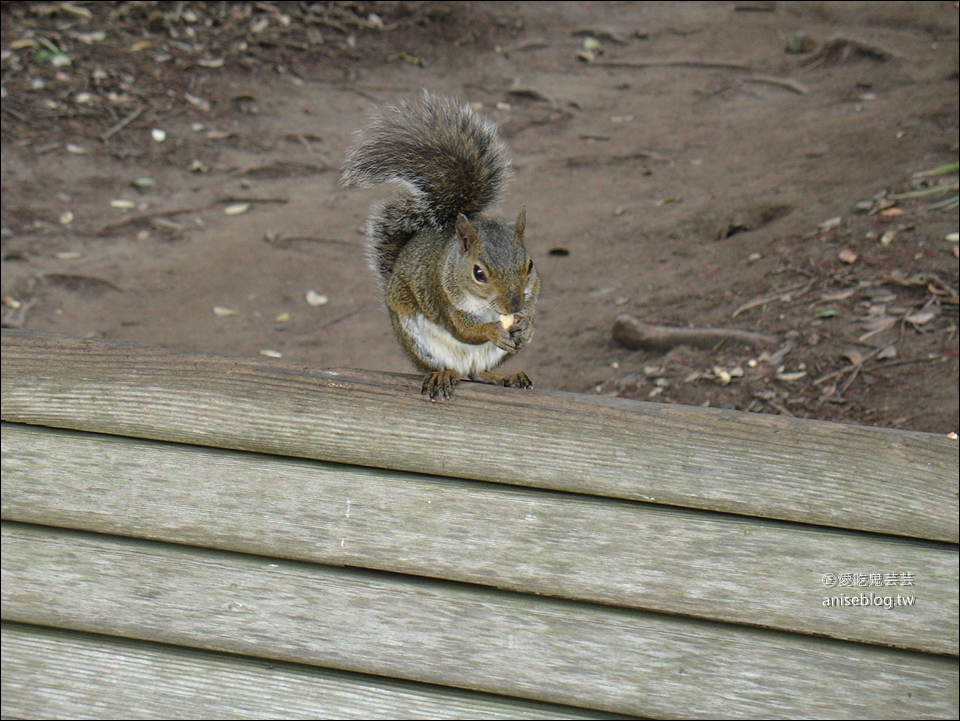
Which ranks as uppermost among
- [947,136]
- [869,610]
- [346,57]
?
[346,57]

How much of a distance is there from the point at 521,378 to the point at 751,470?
0.76 meters

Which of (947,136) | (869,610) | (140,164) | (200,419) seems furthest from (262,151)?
(869,610)

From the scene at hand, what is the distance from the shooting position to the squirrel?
208 cm

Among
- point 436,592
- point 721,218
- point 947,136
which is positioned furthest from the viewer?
point 721,218

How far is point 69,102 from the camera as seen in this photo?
6086mm

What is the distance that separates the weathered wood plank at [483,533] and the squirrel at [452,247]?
2.24ft

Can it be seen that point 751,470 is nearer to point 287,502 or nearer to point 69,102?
point 287,502

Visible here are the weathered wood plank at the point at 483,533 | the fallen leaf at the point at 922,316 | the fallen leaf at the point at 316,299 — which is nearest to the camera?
the weathered wood plank at the point at 483,533

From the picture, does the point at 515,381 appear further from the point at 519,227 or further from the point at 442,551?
Result: the point at 442,551

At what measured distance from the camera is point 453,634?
4.19ft

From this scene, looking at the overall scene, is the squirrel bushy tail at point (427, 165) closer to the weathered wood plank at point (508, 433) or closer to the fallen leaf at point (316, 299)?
the weathered wood plank at point (508, 433)

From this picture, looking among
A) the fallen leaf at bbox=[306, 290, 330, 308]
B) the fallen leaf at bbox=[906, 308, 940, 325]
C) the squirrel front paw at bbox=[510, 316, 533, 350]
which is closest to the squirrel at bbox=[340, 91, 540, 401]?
the squirrel front paw at bbox=[510, 316, 533, 350]

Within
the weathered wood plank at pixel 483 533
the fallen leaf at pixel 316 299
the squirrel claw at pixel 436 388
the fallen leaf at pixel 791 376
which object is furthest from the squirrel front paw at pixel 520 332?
the fallen leaf at pixel 316 299

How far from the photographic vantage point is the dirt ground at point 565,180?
324 centimetres
